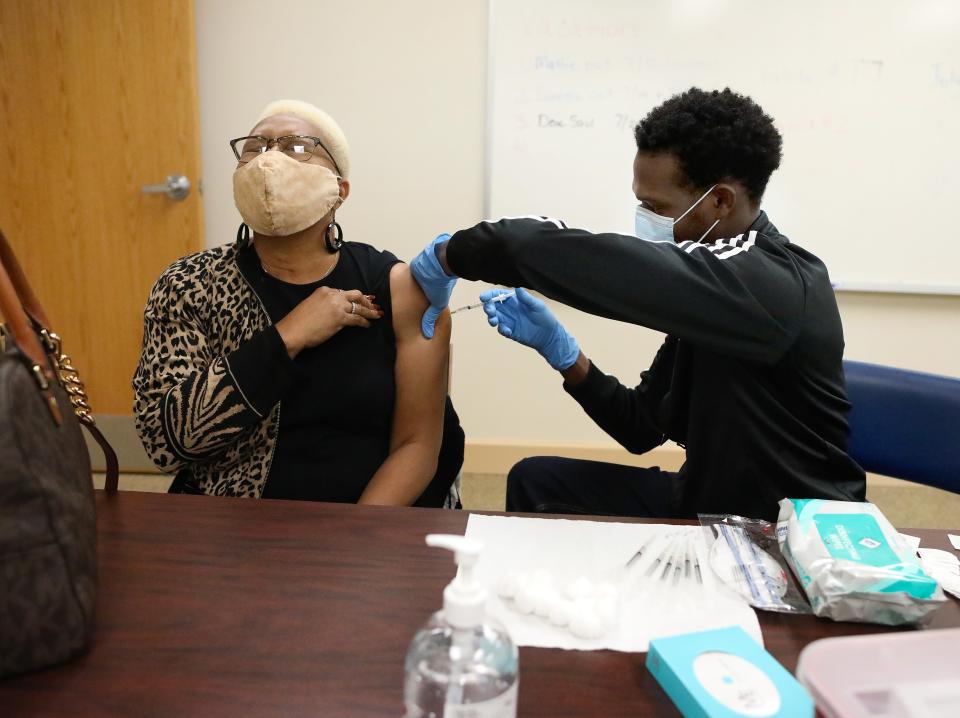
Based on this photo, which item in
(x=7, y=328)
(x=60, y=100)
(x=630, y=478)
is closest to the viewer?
→ (x=7, y=328)

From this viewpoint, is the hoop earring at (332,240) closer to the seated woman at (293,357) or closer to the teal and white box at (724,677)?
the seated woman at (293,357)


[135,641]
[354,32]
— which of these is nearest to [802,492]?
[135,641]

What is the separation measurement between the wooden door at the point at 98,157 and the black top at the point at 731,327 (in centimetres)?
177

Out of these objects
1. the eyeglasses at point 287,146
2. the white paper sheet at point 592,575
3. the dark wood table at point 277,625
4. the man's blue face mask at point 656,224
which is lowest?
the white paper sheet at point 592,575

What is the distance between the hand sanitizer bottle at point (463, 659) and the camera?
1.60ft

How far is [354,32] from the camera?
2.47m

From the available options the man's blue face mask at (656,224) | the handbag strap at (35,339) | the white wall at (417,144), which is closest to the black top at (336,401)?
the handbag strap at (35,339)

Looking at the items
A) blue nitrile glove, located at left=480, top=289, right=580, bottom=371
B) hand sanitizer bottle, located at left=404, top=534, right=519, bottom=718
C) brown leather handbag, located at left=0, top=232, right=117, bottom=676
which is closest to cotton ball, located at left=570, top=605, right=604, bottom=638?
hand sanitizer bottle, located at left=404, top=534, right=519, bottom=718

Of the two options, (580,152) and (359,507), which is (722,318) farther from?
(580,152)

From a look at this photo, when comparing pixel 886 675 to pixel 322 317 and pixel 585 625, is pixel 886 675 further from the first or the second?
pixel 322 317

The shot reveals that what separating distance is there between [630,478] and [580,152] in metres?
1.44

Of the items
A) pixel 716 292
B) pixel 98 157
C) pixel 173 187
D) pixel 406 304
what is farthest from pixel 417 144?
pixel 716 292

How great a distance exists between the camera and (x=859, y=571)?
702mm

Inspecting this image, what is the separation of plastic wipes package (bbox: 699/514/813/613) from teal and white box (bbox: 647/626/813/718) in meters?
0.11
